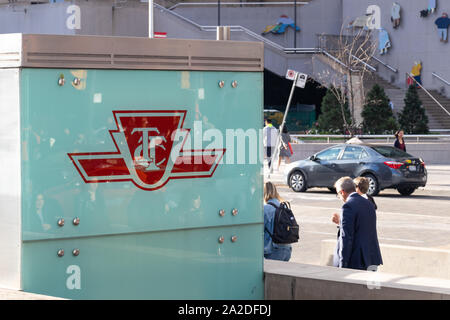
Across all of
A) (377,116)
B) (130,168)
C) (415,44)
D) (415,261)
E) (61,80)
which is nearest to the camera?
(61,80)

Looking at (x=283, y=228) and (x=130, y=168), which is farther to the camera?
(x=283, y=228)

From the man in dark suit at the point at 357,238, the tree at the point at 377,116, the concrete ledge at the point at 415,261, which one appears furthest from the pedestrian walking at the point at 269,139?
the man in dark suit at the point at 357,238

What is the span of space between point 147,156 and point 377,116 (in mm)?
31097

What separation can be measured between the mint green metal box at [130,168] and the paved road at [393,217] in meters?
5.19

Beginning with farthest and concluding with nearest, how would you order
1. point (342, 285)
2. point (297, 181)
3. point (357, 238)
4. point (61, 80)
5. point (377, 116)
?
point (377, 116)
point (297, 181)
point (357, 238)
point (342, 285)
point (61, 80)

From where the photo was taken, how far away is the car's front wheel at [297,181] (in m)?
23.3

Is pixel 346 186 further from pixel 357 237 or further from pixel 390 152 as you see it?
pixel 390 152

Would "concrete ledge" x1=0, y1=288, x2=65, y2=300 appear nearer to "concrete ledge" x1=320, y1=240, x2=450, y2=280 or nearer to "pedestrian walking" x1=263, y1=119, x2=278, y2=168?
"concrete ledge" x1=320, y1=240, x2=450, y2=280

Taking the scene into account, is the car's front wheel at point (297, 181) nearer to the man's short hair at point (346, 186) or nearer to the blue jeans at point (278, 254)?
the man's short hair at point (346, 186)

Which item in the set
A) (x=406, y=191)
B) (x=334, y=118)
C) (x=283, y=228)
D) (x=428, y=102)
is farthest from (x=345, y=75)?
(x=283, y=228)

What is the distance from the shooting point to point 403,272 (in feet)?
31.3

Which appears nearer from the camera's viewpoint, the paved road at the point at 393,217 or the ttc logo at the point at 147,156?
the ttc logo at the point at 147,156

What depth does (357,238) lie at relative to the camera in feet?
27.0

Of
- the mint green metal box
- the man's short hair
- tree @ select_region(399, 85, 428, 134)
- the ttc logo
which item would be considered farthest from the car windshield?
tree @ select_region(399, 85, 428, 134)
